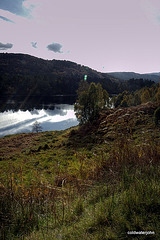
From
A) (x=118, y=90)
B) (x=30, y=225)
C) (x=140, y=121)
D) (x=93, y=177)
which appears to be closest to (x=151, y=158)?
(x=93, y=177)

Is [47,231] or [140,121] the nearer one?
[47,231]

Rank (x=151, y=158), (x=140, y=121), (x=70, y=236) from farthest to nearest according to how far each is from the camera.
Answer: (x=140, y=121), (x=151, y=158), (x=70, y=236)

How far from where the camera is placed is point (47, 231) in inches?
90.7

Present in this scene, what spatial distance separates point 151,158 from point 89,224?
2523 mm

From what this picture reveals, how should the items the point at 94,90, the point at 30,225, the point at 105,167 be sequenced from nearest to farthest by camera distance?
the point at 30,225
the point at 105,167
the point at 94,90

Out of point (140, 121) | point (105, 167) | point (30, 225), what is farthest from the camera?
point (140, 121)

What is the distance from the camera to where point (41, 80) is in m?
130

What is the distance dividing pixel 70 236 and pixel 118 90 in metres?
152

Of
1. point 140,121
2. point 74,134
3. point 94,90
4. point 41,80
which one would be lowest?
point 74,134

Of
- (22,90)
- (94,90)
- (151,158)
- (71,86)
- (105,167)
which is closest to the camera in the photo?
(151,158)

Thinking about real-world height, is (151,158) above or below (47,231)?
above

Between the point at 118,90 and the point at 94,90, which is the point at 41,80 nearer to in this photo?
the point at 118,90

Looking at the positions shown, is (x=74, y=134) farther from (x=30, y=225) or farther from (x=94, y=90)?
(x=30, y=225)

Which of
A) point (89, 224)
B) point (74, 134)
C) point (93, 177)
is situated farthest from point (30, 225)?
point (74, 134)
